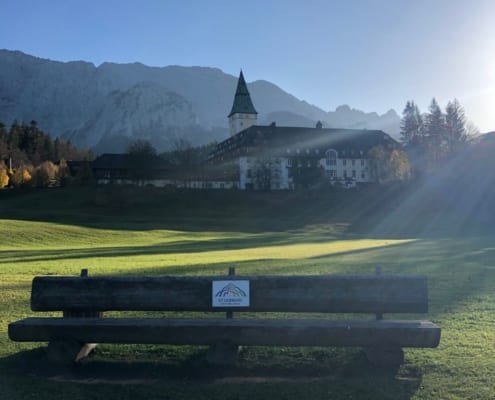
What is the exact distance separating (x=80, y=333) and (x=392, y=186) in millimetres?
91745

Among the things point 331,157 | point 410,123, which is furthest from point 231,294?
point 410,123

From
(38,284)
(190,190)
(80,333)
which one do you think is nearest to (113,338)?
(80,333)

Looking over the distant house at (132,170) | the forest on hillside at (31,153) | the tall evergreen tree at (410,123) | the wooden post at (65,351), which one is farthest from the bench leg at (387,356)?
the tall evergreen tree at (410,123)

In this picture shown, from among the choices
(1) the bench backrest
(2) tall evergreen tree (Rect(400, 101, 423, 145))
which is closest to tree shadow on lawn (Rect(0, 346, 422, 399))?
(1) the bench backrest

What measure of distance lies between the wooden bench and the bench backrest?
0.04 feet

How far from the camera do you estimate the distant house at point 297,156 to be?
110 meters

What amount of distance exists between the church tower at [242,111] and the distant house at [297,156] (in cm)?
1193

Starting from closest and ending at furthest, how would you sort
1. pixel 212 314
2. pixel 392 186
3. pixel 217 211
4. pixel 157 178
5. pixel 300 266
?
1. pixel 212 314
2. pixel 300 266
3. pixel 217 211
4. pixel 392 186
5. pixel 157 178

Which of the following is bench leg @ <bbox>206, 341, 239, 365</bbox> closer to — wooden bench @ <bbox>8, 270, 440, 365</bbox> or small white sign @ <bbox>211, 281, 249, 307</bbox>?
wooden bench @ <bbox>8, 270, 440, 365</bbox>

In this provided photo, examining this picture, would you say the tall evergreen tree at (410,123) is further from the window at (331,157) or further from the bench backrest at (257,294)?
the bench backrest at (257,294)

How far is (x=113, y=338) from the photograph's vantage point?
6082 millimetres

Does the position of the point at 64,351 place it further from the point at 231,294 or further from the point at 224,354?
the point at 231,294

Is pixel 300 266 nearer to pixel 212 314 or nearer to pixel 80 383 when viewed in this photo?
pixel 212 314

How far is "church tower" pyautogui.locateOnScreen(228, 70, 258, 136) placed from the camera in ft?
496
